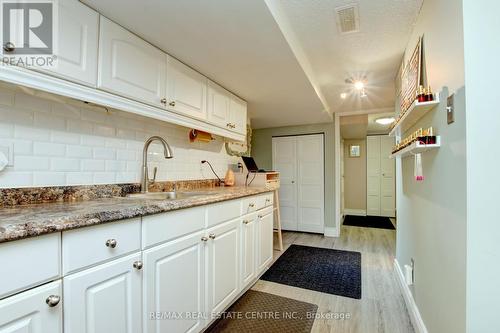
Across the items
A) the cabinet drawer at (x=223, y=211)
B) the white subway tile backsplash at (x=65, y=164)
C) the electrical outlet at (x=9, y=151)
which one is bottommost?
the cabinet drawer at (x=223, y=211)

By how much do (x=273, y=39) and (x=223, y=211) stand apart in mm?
1252

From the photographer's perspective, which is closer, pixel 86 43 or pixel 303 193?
pixel 86 43

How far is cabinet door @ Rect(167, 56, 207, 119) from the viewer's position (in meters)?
1.78

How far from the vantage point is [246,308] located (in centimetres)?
192

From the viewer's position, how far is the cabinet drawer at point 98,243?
33.5 inches

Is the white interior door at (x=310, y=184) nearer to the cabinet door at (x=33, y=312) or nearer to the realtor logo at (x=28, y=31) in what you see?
the realtor logo at (x=28, y=31)

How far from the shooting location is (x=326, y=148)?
4.20 meters

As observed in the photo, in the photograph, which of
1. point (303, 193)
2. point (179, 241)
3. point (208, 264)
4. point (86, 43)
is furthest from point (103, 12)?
point (303, 193)

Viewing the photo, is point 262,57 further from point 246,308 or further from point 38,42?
point 246,308

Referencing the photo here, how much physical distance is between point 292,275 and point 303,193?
6.65ft

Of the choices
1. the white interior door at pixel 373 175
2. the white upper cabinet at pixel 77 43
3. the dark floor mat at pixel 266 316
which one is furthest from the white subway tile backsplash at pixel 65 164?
the white interior door at pixel 373 175

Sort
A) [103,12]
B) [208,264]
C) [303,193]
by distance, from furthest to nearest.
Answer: [303,193], [208,264], [103,12]

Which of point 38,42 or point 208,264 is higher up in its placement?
point 38,42

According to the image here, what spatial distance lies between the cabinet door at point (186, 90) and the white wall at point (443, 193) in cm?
164
